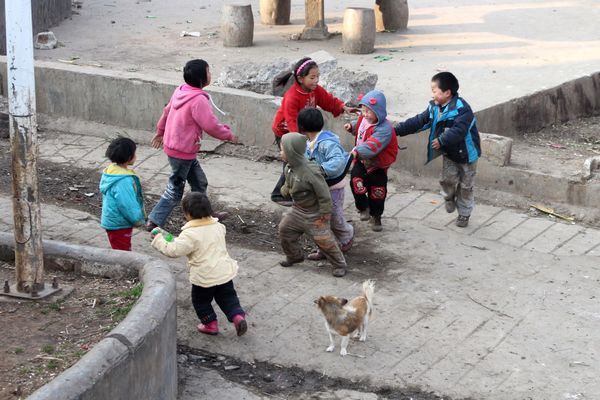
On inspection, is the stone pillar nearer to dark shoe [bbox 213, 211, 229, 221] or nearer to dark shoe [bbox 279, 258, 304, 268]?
dark shoe [bbox 213, 211, 229, 221]

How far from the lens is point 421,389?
5.96 m

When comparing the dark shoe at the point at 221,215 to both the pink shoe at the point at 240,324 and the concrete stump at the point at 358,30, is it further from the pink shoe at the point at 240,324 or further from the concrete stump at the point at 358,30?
the concrete stump at the point at 358,30

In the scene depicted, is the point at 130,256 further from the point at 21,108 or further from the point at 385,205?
the point at 385,205

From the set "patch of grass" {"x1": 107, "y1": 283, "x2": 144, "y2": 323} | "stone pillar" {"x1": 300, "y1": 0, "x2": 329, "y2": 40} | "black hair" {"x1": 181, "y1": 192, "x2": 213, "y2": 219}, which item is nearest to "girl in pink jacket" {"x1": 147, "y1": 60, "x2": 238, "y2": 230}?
"black hair" {"x1": 181, "y1": 192, "x2": 213, "y2": 219}

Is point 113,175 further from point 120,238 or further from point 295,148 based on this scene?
point 295,148

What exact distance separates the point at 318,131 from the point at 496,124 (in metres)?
3.55

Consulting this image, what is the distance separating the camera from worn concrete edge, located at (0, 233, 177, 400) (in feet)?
15.1

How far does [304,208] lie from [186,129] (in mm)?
1352

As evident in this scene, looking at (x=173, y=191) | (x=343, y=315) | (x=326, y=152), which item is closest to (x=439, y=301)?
(x=343, y=315)

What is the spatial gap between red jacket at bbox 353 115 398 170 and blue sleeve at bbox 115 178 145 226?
2014 mm

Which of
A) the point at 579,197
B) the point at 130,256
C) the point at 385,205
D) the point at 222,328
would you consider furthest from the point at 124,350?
the point at 579,197

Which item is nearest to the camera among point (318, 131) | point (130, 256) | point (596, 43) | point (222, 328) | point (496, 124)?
point (130, 256)

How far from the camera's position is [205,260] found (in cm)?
627

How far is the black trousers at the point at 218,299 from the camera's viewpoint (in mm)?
6426
